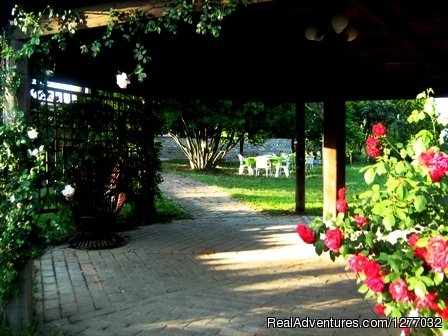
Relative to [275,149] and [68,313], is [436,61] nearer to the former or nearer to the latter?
[68,313]

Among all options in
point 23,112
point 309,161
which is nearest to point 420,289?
point 23,112

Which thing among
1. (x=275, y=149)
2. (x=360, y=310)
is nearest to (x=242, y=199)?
(x=360, y=310)

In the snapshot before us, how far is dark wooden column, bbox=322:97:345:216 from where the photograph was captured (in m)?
6.26

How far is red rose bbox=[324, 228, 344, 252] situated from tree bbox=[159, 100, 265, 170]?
13.4 meters

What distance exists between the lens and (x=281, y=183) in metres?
15.2

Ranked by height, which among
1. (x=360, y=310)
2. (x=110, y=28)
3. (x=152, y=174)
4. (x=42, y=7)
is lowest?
(x=360, y=310)

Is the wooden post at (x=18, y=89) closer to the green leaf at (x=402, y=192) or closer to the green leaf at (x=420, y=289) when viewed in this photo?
the green leaf at (x=402, y=192)

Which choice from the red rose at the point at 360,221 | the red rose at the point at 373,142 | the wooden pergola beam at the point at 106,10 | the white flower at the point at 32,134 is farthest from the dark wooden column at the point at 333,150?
the white flower at the point at 32,134

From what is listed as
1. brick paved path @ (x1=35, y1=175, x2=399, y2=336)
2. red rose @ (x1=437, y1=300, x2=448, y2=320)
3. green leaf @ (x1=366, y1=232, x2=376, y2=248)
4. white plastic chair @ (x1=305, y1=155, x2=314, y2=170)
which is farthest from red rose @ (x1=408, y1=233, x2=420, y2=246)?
white plastic chair @ (x1=305, y1=155, x2=314, y2=170)

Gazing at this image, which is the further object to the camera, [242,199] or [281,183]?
[281,183]

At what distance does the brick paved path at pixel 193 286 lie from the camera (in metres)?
3.39

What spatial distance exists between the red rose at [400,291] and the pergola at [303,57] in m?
2.01

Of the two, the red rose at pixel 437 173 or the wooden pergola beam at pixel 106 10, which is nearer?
the red rose at pixel 437 173

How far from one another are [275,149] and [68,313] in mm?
26726
